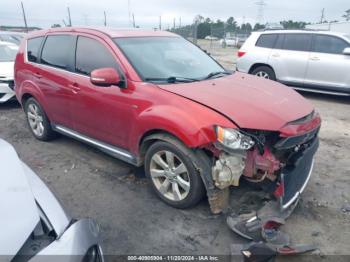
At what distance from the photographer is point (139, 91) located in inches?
133

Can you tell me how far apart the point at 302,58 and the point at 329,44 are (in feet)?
2.33

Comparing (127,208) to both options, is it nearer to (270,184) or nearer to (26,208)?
(270,184)

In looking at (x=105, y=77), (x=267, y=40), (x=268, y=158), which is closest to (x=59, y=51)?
(x=105, y=77)

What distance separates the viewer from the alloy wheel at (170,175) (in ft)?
10.4

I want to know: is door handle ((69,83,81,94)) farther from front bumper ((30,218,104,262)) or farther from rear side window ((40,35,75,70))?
front bumper ((30,218,104,262))

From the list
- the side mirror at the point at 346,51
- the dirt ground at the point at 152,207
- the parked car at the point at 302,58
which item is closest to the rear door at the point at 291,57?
the parked car at the point at 302,58

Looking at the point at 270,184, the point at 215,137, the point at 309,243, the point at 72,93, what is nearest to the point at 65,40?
the point at 72,93

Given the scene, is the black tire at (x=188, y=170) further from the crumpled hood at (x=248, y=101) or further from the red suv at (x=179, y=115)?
the crumpled hood at (x=248, y=101)

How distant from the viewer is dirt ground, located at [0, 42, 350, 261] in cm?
288

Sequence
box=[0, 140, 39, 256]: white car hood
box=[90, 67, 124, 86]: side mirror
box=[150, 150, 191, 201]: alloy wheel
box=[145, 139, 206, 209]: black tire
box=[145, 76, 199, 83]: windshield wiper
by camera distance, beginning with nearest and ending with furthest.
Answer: box=[0, 140, 39, 256]: white car hood
box=[145, 139, 206, 209]: black tire
box=[150, 150, 191, 201]: alloy wheel
box=[90, 67, 124, 86]: side mirror
box=[145, 76, 199, 83]: windshield wiper

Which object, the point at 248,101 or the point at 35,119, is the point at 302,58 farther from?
the point at 35,119

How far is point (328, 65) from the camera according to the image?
8047 mm

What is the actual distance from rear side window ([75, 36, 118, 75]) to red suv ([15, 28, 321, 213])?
0.01m

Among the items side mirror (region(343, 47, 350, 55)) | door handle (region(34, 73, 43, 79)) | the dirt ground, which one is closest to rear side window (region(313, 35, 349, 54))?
side mirror (region(343, 47, 350, 55))
